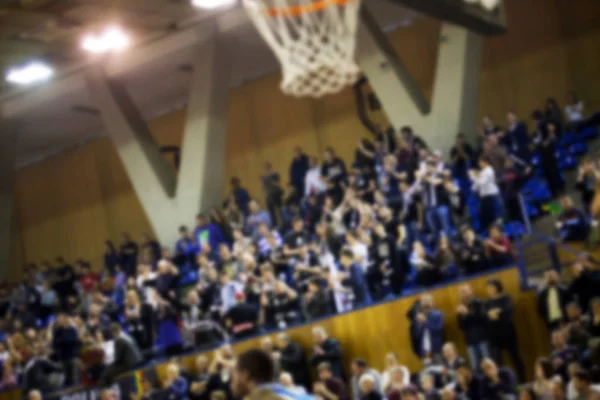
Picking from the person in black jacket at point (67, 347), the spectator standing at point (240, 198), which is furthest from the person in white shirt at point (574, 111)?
the person in black jacket at point (67, 347)

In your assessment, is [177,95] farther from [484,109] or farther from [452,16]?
[452,16]

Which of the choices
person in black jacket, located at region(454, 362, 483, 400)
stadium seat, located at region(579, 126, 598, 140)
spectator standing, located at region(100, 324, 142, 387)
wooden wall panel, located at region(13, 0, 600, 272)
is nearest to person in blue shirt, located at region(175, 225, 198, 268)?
spectator standing, located at region(100, 324, 142, 387)

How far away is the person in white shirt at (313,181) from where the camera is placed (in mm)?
17819

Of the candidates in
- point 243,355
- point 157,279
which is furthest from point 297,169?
point 243,355

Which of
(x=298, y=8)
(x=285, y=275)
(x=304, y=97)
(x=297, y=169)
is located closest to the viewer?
(x=298, y=8)

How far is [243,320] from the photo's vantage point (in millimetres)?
15102

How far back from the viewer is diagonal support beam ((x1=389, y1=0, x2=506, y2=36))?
1537cm

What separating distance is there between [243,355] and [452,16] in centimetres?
1299

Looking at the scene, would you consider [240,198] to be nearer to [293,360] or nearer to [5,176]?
[293,360]

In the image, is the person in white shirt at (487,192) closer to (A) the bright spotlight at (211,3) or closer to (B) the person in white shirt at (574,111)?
(B) the person in white shirt at (574,111)

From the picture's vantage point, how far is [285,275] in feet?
52.7

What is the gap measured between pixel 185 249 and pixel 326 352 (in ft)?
17.0

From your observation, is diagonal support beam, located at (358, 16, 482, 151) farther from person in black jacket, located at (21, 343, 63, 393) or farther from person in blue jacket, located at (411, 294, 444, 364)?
person in black jacket, located at (21, 343, 63, 393)

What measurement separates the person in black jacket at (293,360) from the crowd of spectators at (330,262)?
1.61 ft
